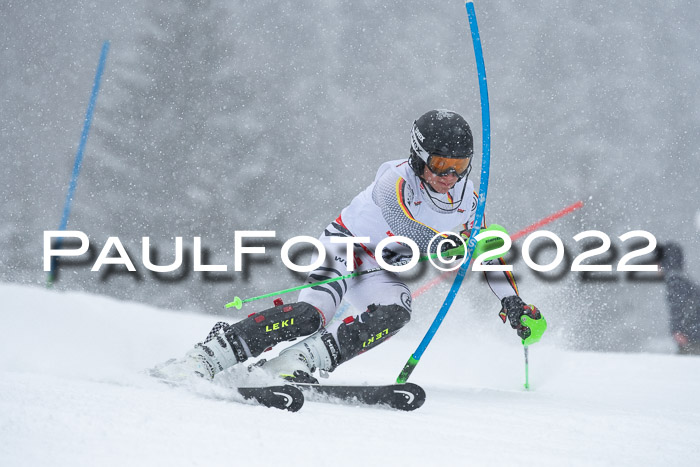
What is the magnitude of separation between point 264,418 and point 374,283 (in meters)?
1.57

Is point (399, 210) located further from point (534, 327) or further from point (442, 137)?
point (534, 327)

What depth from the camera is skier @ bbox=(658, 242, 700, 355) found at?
21.7 ft

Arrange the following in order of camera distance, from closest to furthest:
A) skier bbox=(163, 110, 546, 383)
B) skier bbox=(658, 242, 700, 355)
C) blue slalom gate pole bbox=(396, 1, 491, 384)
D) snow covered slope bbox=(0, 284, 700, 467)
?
snow covered slope bbox=(0, 284, 700, 467) → skier bbox=(163, 110, 546, 383) → blue slalom gate pole bbox=(396, 1, 491, 384) → skier bbox=(658, 242, 700, 355)

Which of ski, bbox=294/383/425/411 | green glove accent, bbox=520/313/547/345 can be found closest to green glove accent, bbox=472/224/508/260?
green glove accent, bbox=520/313/547/345

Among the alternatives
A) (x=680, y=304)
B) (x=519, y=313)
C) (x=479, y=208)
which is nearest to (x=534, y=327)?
(x=519, y=313)

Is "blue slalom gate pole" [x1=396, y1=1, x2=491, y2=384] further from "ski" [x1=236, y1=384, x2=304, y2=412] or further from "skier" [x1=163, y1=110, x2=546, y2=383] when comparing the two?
"ski" [x1=236, y1=384, x2=304, y2=412]

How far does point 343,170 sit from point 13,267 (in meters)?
8.78

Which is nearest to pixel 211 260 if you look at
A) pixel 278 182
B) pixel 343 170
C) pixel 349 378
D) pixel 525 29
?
pixel 278 182

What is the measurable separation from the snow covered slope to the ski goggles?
1176mm

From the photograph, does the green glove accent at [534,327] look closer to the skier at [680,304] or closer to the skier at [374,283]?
the skier at [374,283]

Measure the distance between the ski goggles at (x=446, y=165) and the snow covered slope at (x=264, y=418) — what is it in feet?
3.86

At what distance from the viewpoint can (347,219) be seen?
381 cm

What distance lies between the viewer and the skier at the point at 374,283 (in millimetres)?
3172

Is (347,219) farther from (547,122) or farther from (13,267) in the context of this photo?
(547,122)
